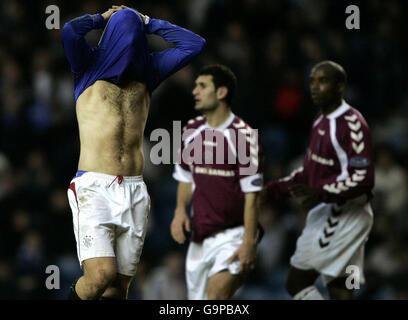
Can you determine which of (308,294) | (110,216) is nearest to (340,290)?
(308,294)

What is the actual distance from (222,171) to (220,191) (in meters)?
0.16

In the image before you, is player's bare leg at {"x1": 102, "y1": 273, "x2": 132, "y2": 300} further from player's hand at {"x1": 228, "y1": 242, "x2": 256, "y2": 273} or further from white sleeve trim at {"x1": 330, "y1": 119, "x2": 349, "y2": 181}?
white sleeve trim at {"x1": 330, "y1": 119, "x2": 349, "y2": 181}

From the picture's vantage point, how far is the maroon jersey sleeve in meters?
6.05

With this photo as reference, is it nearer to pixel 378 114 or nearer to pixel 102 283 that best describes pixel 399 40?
pixel 378 114

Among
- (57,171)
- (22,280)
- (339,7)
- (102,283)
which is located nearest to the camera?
(102,283)

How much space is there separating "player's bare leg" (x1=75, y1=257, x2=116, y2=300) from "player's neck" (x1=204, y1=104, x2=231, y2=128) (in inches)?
70.9

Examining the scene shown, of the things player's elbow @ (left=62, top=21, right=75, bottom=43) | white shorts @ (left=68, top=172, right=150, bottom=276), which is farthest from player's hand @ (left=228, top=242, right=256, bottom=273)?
player's elbow @ (left=62, top=21, right=75, bottom=43)

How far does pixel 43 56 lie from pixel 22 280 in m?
2.95

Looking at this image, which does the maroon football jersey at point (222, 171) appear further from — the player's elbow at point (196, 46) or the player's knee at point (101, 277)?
the player's knee at point (101, 277)

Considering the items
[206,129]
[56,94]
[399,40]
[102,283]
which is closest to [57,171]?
[56,94]

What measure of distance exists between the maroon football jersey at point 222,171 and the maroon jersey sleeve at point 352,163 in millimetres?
575

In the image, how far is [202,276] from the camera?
643 centimetres

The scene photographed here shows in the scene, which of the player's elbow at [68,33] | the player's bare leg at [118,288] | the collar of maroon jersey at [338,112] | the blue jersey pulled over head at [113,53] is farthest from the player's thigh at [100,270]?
the collar of maroon jersey at [338,112]

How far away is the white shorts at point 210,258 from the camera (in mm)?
6211
